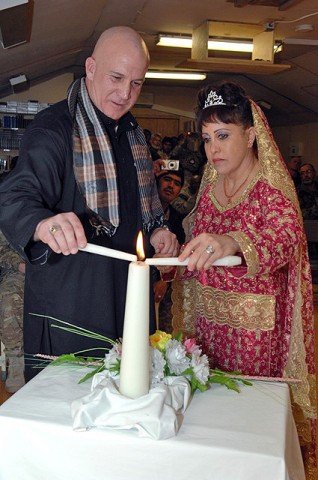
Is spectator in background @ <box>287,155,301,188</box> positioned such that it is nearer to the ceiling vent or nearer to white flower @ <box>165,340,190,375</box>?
the ceiling vent

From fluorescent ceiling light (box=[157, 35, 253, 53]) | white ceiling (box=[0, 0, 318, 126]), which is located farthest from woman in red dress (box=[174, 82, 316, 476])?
fluorescent ceiling light (box=[157, 35, 253, 53])

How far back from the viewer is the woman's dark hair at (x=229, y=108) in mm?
2059

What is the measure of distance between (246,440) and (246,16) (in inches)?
247

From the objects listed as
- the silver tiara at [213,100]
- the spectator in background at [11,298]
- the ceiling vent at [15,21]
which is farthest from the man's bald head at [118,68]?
the spectator in background at [11,298]

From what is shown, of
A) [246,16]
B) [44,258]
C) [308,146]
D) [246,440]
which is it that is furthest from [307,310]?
[308,146]

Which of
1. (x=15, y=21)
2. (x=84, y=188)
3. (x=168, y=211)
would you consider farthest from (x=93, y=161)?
(x=15, y=21)

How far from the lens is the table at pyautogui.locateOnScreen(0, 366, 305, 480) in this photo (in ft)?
3.58

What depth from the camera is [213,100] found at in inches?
81.6

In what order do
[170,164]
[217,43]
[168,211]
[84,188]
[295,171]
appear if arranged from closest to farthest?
[84,188] < [170,164] < [168,211] < [217,43] < [295,171]

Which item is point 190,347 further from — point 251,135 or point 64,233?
point 251,135

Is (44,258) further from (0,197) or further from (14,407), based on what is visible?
(14,407)

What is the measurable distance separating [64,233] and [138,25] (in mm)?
6547

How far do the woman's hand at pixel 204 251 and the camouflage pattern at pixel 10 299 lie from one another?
112 inches

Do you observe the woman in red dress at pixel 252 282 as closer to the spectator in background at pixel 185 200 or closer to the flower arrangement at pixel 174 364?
the flower arrangement at pixel 174 364
